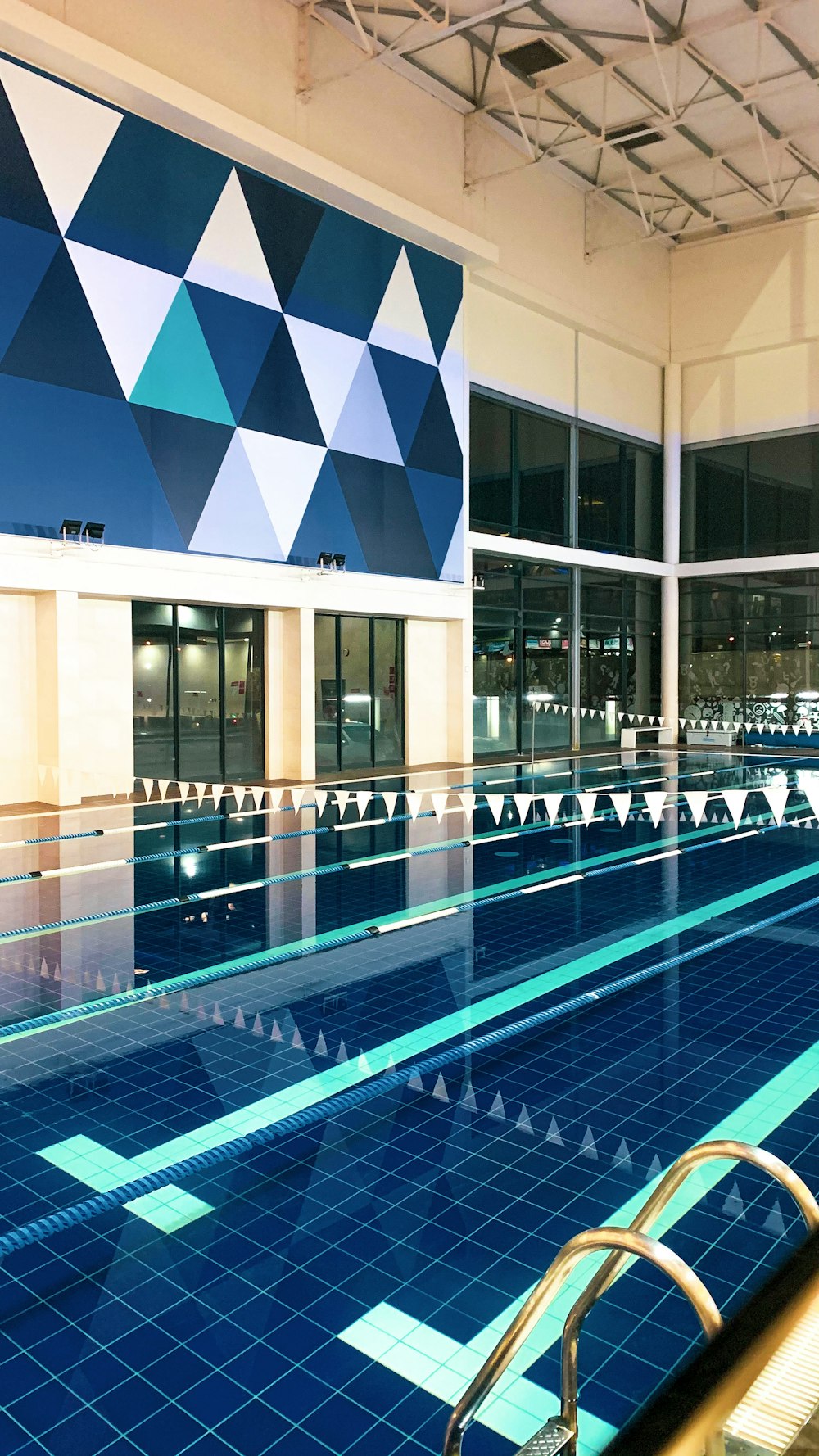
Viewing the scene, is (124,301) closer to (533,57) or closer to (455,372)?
(455,372)

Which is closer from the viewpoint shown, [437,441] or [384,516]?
[384,516]

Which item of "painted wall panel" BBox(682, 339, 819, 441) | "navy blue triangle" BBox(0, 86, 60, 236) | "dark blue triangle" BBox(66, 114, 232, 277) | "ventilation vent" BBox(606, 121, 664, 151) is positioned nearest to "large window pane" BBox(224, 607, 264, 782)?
"dark blue triangle" BBox(66, 114, 232, 277)

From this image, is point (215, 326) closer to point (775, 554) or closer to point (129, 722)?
point (129, 722)

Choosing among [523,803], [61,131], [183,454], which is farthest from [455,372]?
[523,803]

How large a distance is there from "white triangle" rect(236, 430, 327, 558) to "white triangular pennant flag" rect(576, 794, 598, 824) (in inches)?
208

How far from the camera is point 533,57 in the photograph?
15.3 m

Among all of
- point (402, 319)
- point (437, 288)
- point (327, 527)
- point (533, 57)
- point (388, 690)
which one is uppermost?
point (533, 57)

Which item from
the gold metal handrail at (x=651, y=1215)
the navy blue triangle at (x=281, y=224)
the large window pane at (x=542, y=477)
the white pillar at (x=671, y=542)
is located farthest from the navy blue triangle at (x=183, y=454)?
the white pillar at (x=671, y=542)

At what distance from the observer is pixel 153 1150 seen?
372cm

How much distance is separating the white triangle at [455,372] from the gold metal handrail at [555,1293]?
16.6m

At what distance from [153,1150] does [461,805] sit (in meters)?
9.56

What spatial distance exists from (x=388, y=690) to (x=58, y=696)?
642 cm

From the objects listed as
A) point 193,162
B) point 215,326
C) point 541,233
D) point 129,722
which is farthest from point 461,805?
point 541,233

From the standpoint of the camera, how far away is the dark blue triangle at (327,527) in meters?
14.7
